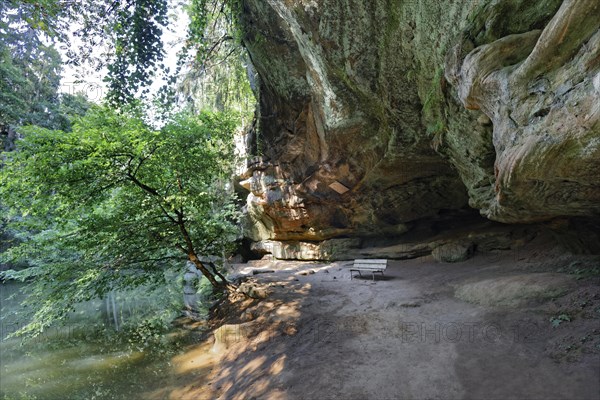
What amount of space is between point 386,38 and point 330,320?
19.9ft

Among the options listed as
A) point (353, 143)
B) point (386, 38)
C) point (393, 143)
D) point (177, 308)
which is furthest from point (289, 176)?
point (386, 38)

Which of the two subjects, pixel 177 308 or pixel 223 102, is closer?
pixel 177 308

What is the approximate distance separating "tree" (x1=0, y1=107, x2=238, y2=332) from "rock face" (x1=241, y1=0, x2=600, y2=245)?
391cm

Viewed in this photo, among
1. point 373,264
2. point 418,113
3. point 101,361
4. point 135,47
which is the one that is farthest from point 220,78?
point 101,361

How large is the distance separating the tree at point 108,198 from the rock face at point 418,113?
3907mm

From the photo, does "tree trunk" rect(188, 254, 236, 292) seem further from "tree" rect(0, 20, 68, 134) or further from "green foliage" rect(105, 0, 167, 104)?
"tree" rect(0, 20, 68, 134)

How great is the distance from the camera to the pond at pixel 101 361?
6.77 meters

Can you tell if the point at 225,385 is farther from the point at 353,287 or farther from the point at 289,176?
the point at 289,176

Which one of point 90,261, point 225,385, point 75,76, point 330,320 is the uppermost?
point 75,76

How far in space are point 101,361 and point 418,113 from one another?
1009 centimetres

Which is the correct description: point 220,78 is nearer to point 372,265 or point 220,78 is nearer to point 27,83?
point 372,265

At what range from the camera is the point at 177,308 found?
12523mm

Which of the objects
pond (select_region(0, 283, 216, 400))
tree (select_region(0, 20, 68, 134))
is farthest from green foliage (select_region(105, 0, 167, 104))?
tree (select_region(0, 20, 68, 134))

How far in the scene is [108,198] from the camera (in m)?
8.26
